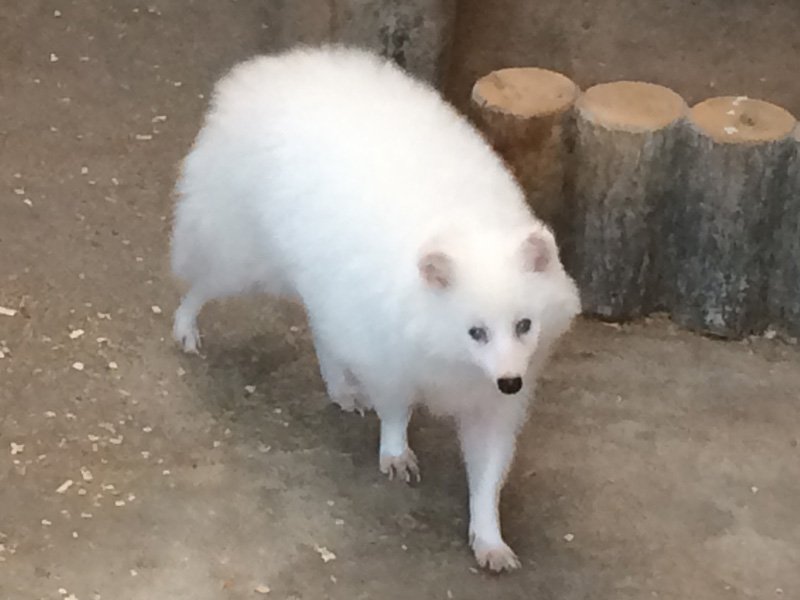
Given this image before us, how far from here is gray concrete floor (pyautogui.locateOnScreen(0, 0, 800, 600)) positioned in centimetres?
239

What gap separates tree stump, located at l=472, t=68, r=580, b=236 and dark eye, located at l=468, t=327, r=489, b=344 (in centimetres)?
98

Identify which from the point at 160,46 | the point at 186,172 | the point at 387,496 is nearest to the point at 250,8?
the point at 160,46

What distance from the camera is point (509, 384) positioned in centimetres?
212

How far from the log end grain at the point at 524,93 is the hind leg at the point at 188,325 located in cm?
82

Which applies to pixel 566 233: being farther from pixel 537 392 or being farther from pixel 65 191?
pixel 65 191

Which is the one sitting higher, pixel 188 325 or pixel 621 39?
pixel 621 39

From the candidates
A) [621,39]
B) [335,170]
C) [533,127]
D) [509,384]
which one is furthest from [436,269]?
[621,39]

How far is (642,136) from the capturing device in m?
2.95

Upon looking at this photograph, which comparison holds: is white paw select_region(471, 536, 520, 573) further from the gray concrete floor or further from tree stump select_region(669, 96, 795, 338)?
tree stump select_region(669, 96, 795, 338)

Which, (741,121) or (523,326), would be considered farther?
(741,121)

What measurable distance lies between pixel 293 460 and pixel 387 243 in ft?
2.00

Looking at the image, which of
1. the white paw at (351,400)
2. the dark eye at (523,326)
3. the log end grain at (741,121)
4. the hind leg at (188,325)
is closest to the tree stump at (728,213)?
the log end grain at (741,121)

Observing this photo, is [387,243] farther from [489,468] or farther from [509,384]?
[489,468]

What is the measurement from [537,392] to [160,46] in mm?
2049
